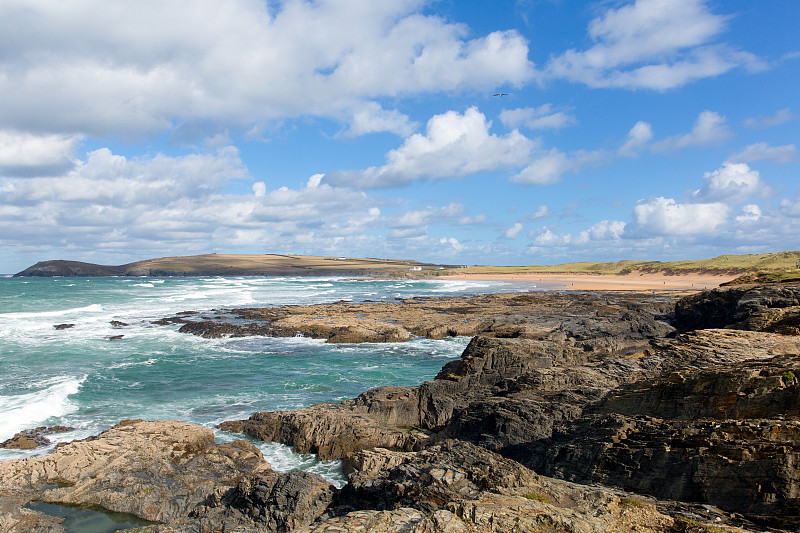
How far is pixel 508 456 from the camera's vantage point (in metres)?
9.69

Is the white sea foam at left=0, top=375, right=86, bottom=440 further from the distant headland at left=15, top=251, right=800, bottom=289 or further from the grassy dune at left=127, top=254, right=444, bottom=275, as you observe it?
the grassy dune at left=127, top=254, right=444, bottom=275

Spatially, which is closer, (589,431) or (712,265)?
(589,431)

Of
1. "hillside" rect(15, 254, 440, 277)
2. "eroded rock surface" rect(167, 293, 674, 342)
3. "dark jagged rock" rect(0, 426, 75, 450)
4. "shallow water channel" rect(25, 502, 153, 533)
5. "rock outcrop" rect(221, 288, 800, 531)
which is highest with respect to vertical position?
"hillside" rect(15, 254, 440, 277)

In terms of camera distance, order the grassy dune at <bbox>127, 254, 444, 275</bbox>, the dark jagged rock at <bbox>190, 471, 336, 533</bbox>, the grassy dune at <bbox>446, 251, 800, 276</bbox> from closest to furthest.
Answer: the dark jagged rock at <bbox>190, 471, 336, 533</bbox> < the grassy dune at <bbox>446, 251, 800, 276</bbox> < the grassy dune at <bbox>127, 254, 444, 275</bbox>

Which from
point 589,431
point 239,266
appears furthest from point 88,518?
point 239,266

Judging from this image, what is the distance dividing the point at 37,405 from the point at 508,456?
16.8m

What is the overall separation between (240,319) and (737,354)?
1491 inches

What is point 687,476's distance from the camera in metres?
6.79

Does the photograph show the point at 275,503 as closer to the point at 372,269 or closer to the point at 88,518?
the point at 88,518

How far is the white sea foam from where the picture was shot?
49.4 ft

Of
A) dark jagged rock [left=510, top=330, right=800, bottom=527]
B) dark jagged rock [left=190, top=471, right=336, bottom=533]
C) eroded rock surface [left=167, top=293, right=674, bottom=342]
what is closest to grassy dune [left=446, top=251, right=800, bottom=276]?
eroded rock surface [left=167, top=293, right=674, bottom=342]

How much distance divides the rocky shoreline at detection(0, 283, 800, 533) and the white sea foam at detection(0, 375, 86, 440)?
4.79 m

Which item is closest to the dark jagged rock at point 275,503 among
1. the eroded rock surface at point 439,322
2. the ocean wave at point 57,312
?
the eroded rock surface at point 439,322

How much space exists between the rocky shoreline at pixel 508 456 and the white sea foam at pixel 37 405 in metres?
4.79
